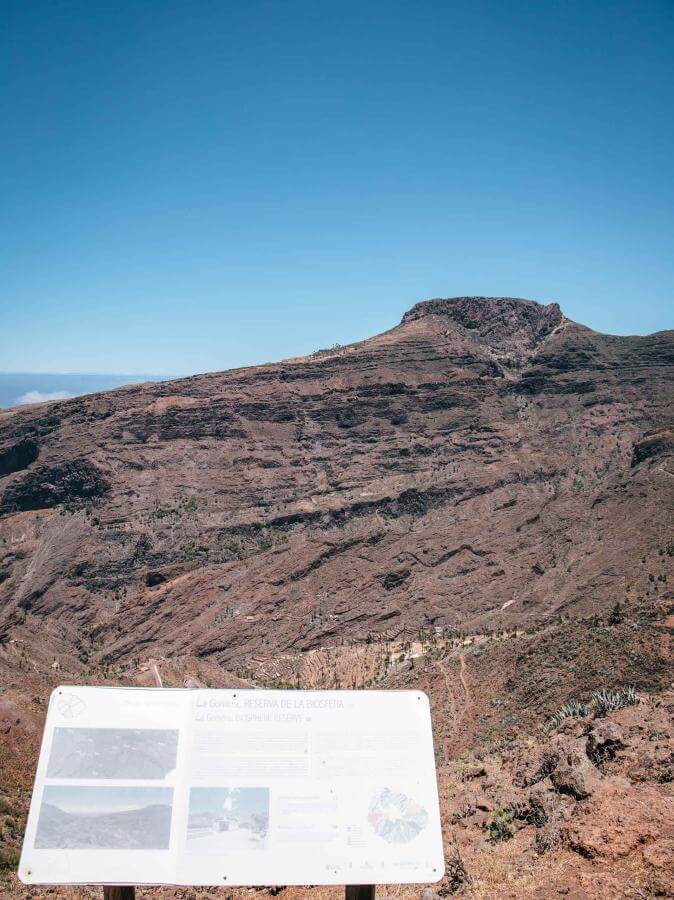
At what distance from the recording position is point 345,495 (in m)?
56.9

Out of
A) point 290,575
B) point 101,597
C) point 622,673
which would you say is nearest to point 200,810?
point 622,673

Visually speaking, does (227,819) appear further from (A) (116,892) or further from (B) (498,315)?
(B) (498,315)

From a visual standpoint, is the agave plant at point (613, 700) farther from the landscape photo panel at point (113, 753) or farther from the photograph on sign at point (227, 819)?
the landscape photo panel at point (113, 753)

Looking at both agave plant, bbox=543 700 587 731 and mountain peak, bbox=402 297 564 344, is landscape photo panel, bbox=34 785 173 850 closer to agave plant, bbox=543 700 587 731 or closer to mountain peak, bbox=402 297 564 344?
agave plant, bbox=543 700 587 731

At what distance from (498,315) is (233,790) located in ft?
267

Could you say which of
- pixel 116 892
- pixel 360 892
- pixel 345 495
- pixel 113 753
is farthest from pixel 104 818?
pixel 345 495

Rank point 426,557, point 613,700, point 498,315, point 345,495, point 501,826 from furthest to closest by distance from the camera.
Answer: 1. point 498,315
2. point 345,495
3. point 426,557
4. point 613,700
5. point 501,826

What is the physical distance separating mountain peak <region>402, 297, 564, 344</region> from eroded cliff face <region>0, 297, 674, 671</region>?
4.51ft

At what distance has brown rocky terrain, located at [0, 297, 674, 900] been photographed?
1287 cm

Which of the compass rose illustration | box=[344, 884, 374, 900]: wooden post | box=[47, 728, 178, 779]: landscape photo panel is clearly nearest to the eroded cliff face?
box=[344, 884, 374, 900]: wooden post

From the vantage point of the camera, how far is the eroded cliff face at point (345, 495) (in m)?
41.9

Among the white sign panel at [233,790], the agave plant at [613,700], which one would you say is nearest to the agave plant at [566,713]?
the agave plant at [613,700]

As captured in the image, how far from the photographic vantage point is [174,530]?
5328 cm

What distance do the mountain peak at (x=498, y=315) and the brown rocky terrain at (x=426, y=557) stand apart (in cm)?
32
